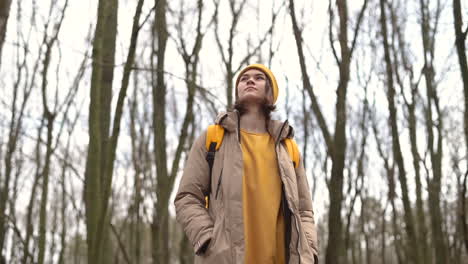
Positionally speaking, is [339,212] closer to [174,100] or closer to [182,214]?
[182,214]

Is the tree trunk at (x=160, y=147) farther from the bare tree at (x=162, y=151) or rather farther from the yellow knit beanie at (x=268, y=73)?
the yellow knit beanie at (x=268, y=73)

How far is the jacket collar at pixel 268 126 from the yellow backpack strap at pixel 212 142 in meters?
0.04

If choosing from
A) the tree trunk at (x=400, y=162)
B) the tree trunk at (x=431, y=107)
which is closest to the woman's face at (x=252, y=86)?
the tree trunk at (x=400, y=162)

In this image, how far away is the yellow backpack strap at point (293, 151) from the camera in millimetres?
2633

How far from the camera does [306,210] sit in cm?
261

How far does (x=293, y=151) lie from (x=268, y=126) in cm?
21

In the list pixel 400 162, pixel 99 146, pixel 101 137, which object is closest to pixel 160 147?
pixel 101 137

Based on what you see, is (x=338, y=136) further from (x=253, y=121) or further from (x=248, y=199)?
(x=248, y=199)

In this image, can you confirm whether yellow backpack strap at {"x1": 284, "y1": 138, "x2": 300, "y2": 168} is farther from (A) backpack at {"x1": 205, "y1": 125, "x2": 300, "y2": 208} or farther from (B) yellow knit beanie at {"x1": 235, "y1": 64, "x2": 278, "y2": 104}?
(B) yellow knit beanie at {"x1": 235, "y1": 64, "x2": 278, "y2": 104}

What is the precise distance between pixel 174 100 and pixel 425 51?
8.03 meters

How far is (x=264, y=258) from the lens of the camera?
90.2 inches

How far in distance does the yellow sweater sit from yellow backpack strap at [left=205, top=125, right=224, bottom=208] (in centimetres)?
14

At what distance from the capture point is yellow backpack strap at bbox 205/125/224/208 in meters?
2.46

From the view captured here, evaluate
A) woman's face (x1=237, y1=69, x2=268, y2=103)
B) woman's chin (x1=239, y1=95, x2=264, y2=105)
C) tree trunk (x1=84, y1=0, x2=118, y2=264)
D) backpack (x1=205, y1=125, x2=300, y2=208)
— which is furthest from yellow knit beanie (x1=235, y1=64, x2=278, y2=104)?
tree trunk (x1=84, y1=0, x2=118, y2=264)
